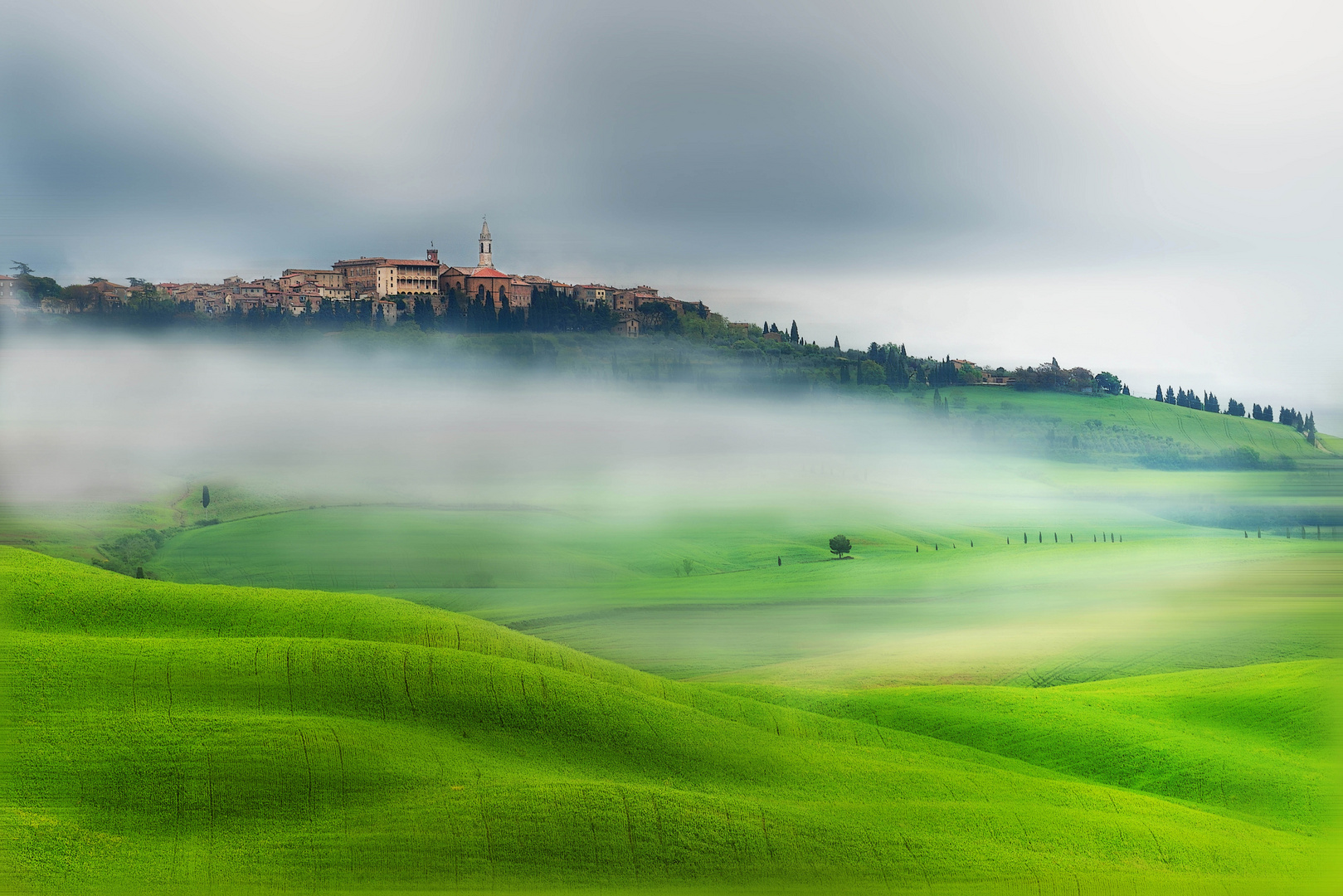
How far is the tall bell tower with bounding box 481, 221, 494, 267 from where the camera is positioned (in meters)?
24.2

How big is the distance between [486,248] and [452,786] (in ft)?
51.7

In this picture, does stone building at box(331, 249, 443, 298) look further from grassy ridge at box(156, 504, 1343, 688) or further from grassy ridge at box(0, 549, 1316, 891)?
grassy ridge at box(0, 549, 1316, 891)

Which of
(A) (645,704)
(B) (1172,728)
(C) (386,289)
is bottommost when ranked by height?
(B) (1172,728)

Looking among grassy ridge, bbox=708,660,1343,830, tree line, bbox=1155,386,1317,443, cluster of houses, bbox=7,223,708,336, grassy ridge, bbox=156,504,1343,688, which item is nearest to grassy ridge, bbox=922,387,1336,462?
tree line, bbox=1155,386,1317,443

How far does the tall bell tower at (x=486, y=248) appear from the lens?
952 inches

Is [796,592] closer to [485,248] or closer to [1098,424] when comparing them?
[485,248]

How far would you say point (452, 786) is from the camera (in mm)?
12219

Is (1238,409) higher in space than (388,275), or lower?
lower

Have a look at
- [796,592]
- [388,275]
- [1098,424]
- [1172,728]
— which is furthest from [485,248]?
[1098,424]

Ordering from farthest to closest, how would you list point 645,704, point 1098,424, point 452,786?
point 1098,424
point 645,704
point 452,786

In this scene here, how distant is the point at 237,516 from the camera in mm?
23016

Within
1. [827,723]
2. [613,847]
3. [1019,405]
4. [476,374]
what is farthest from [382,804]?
[1019,405]

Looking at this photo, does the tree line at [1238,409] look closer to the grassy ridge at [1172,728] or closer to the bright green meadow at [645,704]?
the bright green meadow at [645,704]

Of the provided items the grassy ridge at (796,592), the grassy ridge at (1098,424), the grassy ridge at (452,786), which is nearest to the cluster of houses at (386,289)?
the grassy ridge at (796,592)
